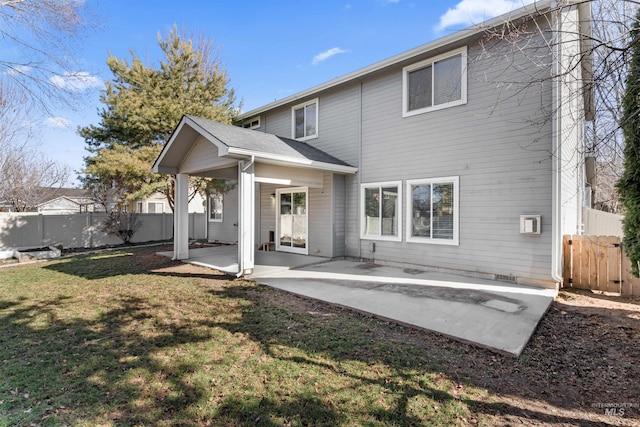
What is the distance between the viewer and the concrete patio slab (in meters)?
4.33

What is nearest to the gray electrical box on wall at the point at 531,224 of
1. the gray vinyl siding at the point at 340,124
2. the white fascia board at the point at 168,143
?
the gray vinyl siding at the point at 340,124

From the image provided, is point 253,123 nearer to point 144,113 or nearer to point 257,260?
point 144,113

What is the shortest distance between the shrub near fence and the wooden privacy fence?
15.7 metres

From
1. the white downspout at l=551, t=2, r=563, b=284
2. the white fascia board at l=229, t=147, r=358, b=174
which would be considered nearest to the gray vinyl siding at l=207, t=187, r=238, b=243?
the white fascia board at l=229, t=147, r=358, b=174

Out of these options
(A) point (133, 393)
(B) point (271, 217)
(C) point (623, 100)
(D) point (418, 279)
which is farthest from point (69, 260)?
(C) point (623, 100)

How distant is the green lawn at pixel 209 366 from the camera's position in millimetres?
2584

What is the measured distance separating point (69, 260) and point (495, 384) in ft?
39.6

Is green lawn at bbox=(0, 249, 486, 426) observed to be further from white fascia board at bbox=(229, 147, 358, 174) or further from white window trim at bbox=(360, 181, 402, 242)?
white window trim at bbox=(360, 181, 402, 242)

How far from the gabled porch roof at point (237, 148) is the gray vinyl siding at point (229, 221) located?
4382 mm

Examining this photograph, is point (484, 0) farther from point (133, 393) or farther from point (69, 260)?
point (69, 260)

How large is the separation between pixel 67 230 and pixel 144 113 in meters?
5.79

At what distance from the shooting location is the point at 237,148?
6.91m

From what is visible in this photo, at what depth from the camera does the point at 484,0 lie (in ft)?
15.8

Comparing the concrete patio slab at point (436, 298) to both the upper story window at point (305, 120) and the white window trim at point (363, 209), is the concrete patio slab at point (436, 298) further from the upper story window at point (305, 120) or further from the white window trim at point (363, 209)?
the upper story window at point (305, 120)
